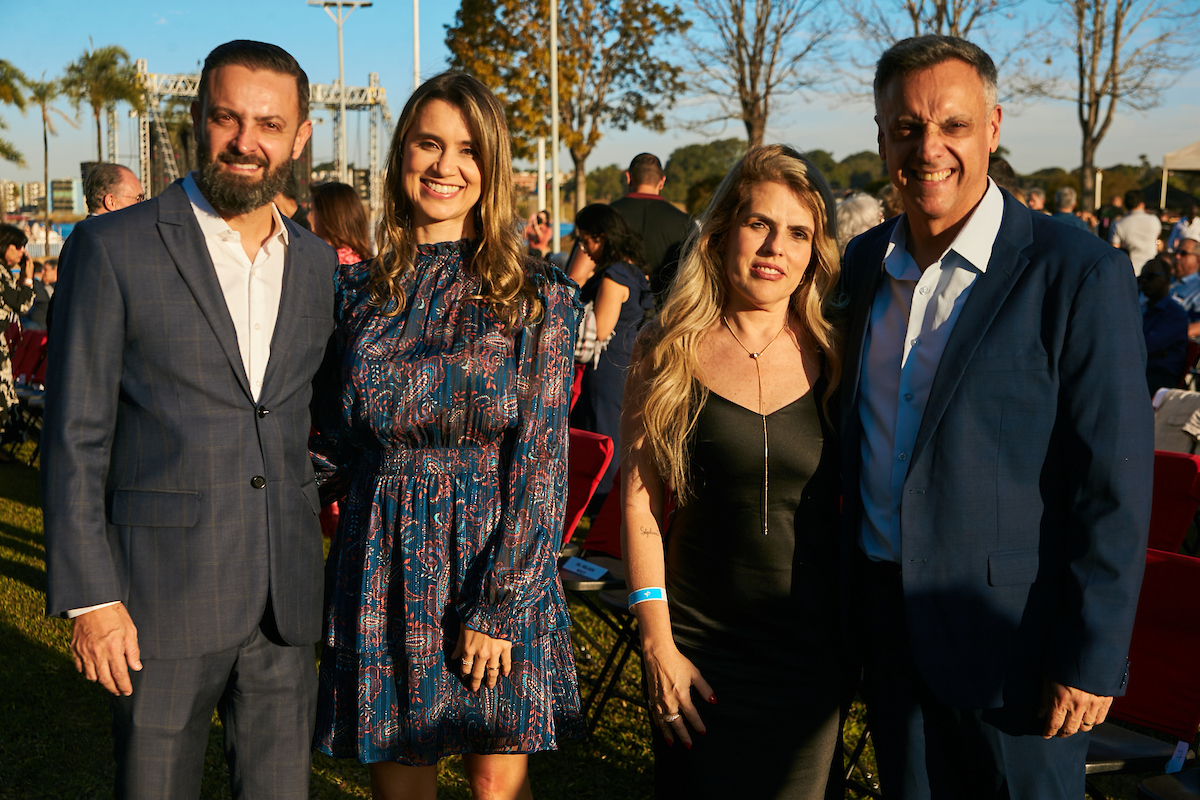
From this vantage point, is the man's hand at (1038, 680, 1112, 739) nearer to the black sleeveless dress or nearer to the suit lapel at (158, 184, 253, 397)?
the black sleeveless dress

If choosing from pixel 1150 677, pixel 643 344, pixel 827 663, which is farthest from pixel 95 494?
pixel 1150 677

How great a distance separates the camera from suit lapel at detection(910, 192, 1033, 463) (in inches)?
76.5

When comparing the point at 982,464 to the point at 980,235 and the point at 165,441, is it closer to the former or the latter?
the point at 980,235

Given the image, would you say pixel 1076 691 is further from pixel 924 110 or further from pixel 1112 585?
pixel 924 110

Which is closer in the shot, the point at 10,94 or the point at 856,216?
the point at 856,216

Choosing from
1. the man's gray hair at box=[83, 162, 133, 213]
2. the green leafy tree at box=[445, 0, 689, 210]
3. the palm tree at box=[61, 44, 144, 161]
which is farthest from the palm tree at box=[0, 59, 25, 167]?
the man's gray hair at box=[83, 162, 133, 213]

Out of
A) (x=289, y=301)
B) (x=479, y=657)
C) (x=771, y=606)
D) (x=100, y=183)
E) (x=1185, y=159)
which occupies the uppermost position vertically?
(x=1185, y=159)

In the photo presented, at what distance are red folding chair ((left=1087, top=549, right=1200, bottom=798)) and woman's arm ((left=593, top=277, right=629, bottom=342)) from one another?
11.9ft

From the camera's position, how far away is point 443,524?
2.21 meters

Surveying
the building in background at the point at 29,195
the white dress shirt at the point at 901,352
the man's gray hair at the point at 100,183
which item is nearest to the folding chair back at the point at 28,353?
the man's gray hair at the point at 100,183

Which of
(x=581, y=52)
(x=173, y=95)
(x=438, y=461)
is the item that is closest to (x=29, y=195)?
(x=173, y=95)

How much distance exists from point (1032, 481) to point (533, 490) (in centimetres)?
109

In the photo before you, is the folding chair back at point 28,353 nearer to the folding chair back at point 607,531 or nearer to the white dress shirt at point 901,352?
the folding chair back at point 607,531

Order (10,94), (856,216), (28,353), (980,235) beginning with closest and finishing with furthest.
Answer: (980,235)
(856,216)
(28,353)
(10,94)
